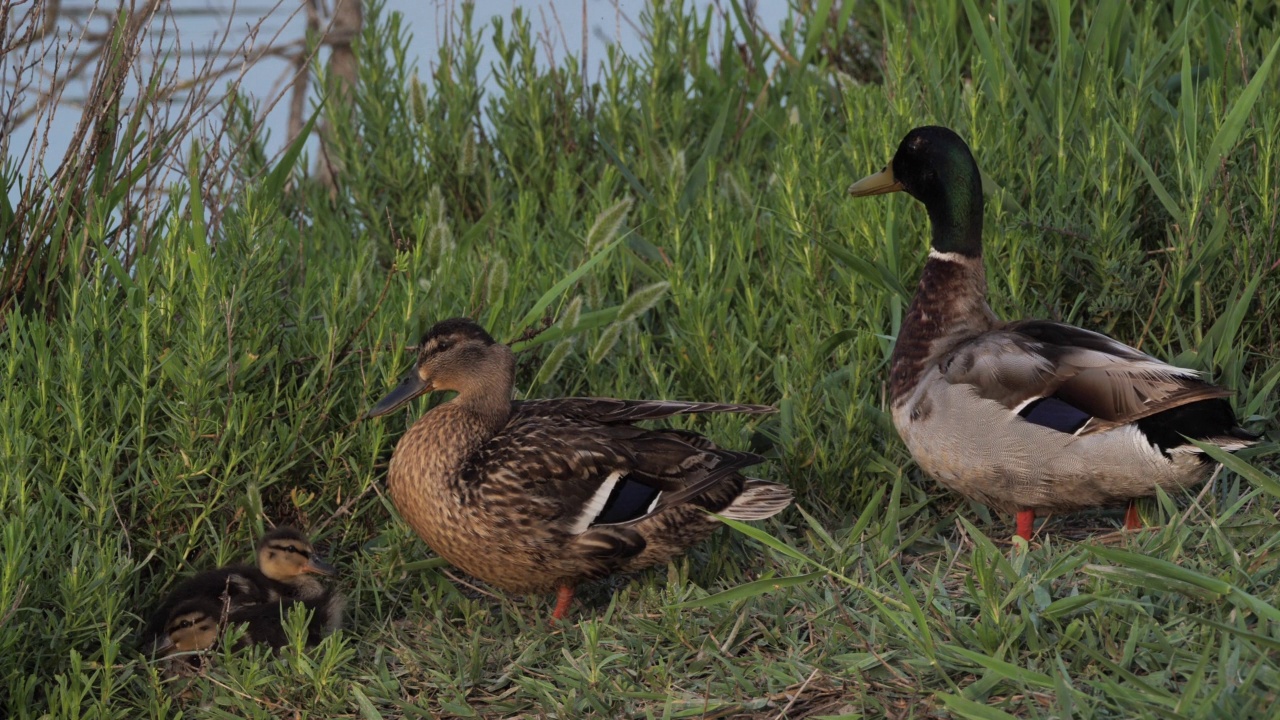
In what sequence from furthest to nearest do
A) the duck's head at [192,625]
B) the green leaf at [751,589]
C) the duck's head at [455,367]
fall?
the duck's head at [455,367]
the duck's head at [192,625]
the green leaf at [751,589]

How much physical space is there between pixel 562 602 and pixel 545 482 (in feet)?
1.26

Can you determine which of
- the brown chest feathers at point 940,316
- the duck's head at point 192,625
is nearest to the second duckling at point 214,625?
the duck's head at point 192,625

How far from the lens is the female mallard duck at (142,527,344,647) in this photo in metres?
4.29

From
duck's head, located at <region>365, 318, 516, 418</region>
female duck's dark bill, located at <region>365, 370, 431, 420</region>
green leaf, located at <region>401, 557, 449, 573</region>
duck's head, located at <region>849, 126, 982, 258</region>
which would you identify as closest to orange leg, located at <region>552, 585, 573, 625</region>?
green leaf, located at <region>401, 557, 449, 573</region>

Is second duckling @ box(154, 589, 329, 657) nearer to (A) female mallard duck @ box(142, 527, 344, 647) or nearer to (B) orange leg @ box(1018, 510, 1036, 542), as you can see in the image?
(A) female mallard duck @ box(142, 527, 344, 647)

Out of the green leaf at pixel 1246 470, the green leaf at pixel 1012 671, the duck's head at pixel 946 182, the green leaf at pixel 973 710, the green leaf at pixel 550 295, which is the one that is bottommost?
the green leaf at pixel 973 710

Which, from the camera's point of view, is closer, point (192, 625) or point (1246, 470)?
point (1246, 470)

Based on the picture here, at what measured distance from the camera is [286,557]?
438 centimetres

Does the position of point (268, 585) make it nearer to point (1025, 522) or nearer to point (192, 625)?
point (192, 625)

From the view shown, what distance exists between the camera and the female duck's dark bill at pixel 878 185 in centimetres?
501

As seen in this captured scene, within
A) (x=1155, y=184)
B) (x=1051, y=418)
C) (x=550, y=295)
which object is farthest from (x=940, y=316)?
(x=550, y=295)

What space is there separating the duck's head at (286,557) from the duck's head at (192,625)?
8.2 inches

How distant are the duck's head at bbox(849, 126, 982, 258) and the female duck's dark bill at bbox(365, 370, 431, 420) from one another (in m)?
1.69

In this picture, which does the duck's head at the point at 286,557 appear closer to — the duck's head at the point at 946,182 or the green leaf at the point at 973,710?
the green leaf at the point at 973,710
